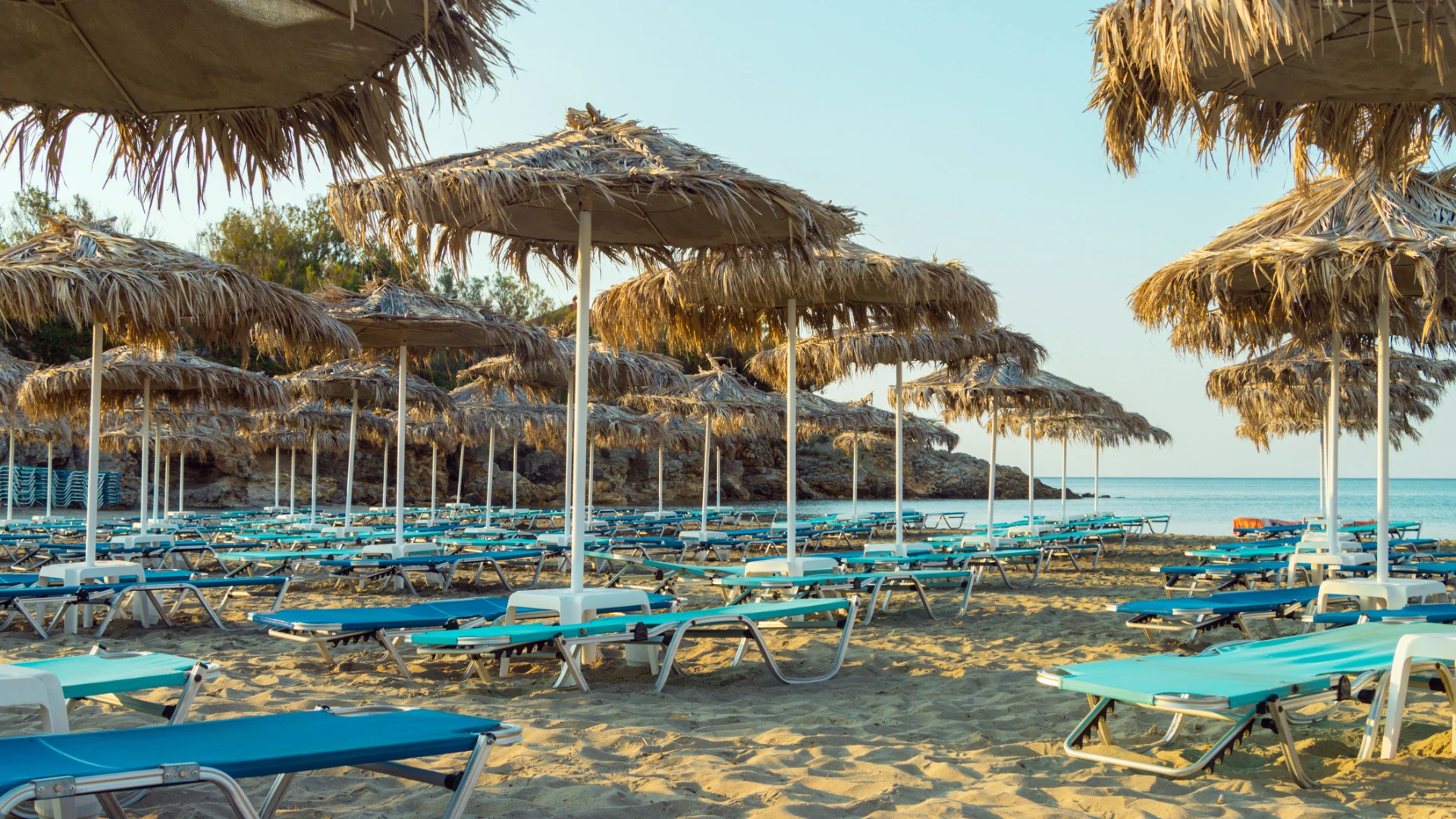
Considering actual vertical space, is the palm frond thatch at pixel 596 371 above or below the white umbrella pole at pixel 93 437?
above

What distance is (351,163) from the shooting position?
3156mm

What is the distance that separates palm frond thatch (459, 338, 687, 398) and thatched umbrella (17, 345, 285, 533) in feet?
8.18

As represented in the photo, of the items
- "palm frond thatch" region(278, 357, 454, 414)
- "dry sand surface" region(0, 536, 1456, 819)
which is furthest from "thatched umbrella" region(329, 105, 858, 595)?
"palm frond thatch" region(278, 357, 454, 414)

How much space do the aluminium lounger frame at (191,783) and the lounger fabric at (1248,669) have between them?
5.54ft

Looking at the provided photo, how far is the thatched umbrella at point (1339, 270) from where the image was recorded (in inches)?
203

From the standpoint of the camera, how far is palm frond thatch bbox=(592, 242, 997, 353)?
6379 millimetres

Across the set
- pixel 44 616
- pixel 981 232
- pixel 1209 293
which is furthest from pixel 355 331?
pixel 981 232

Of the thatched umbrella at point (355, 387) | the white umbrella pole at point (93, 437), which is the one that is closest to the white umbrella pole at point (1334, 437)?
the white umbrella pole at point (93, 437)

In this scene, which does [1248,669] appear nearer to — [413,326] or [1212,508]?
[413,326]

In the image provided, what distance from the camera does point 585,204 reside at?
188 inches

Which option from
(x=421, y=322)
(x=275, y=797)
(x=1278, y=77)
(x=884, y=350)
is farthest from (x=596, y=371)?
(x=275, y=797)

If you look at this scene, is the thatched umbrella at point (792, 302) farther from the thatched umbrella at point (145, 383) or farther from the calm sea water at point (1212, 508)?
the calm sea water at point (1212, 508)

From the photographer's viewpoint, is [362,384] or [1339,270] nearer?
[1339,270]

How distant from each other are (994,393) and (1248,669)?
29.9 ft
